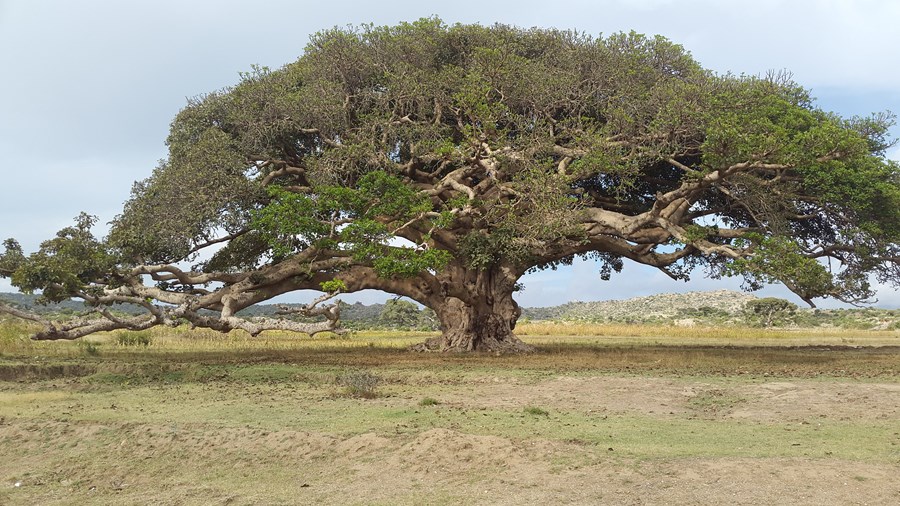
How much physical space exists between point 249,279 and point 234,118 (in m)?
4.94

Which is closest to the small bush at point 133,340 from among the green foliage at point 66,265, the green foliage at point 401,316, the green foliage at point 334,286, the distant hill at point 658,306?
the green foliage at point 66,265

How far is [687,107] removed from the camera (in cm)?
2177

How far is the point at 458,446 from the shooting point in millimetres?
9172

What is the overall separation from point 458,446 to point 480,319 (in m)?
16.9

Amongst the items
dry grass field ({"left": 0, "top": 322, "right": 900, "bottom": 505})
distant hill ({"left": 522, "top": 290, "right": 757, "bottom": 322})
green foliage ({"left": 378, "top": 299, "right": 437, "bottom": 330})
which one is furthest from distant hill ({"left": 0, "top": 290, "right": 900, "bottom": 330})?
dry grass field ({"left": 0, "top": 322, "right": 900, "bottom": 505})

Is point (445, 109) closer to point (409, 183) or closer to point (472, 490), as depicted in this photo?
point (409, 183)

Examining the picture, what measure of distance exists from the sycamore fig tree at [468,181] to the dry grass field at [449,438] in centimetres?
496

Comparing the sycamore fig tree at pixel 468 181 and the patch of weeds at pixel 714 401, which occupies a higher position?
the sycamore fig tree at pixel 468 181

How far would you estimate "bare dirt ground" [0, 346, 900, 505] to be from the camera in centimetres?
789

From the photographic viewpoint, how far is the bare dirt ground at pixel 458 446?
7.89 m

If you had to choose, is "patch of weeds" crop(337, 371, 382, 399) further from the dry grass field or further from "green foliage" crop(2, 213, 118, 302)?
"green foliage" crop(2, 213, 118, 302)

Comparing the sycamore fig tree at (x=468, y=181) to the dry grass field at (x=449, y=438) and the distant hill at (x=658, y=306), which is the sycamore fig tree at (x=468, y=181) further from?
the distant hill at (x=658, y=306)

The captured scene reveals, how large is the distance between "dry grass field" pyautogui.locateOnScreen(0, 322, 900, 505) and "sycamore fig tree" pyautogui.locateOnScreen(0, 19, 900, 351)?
16.3 feet

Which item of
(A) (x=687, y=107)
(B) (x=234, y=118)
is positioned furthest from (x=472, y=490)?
(B) (x=234, y=118)
